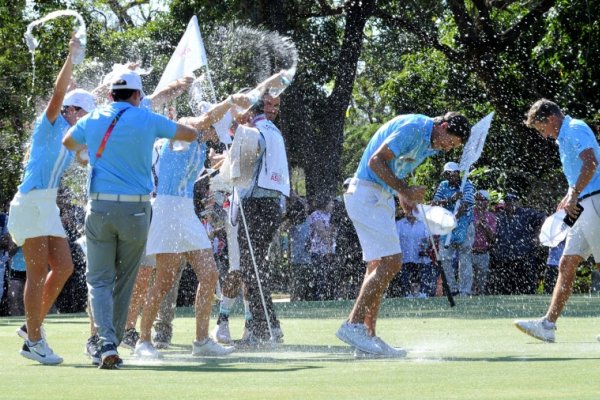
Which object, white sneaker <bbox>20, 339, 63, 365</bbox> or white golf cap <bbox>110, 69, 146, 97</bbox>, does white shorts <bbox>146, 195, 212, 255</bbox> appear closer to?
white sneaker <bbox>20, 339, 63, 365</bbox>

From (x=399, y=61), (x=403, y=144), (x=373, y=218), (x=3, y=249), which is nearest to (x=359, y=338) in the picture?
(x=373, y=218)

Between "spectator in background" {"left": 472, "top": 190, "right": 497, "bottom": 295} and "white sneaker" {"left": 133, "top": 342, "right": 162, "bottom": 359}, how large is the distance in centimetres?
1160

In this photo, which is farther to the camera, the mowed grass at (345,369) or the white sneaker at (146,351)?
the white sneaker at (146,351)

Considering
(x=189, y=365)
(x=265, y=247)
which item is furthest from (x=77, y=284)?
(x=189, y=365)

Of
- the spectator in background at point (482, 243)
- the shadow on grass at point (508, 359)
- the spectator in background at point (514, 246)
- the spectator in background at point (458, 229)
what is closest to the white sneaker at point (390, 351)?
the shadow on grass at point (508, 359)

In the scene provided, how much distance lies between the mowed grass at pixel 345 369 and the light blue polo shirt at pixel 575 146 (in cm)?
134

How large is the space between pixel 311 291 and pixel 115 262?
13367 mm

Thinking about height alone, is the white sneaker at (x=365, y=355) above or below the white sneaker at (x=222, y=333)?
above

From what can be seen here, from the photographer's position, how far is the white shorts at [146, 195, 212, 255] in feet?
35.1

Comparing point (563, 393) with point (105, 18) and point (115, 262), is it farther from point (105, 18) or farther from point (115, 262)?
point (105, 18)

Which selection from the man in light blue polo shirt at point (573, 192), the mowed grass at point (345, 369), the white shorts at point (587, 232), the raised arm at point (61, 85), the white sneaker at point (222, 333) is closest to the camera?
the mowed grass at point (345, 369)

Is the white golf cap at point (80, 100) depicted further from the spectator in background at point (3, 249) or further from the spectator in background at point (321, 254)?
the spectator in background at point (321, 254)

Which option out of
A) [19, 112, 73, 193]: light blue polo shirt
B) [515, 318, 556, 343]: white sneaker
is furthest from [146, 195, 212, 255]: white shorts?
[515, 318, 556, 343]: white sneaker

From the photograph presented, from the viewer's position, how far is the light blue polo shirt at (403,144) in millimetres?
10180
